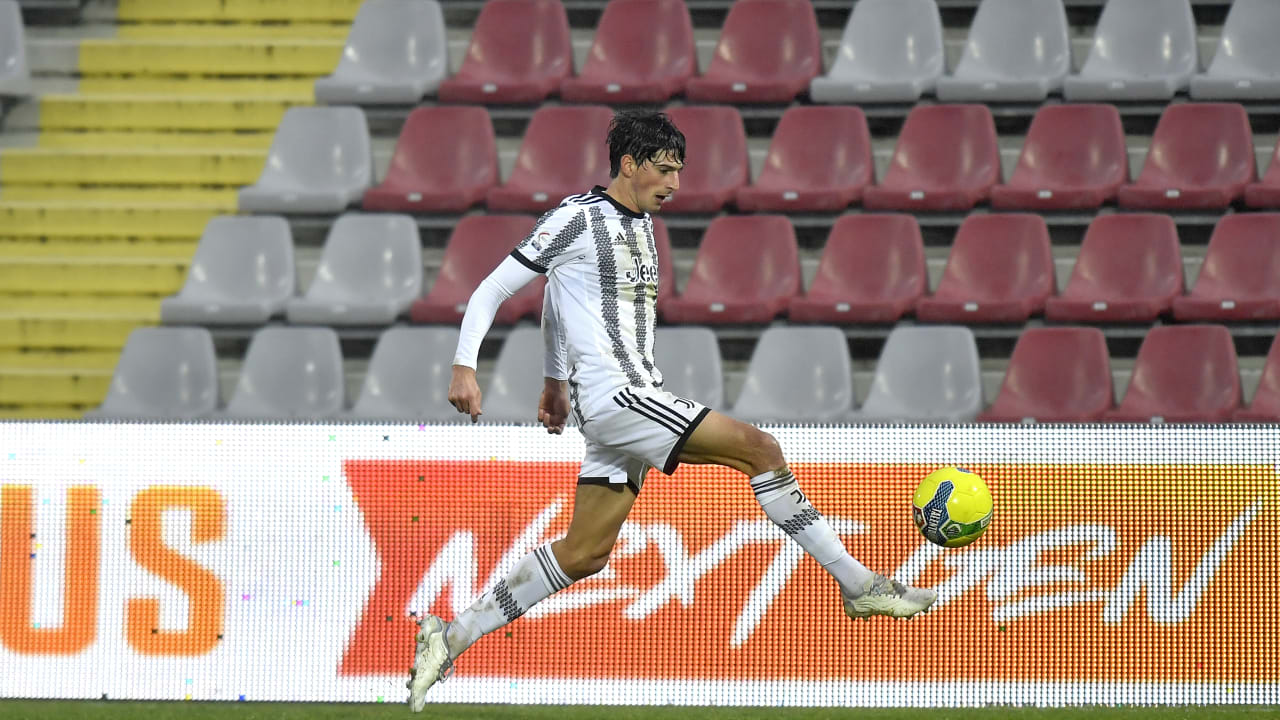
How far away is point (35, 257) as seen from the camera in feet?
30.3

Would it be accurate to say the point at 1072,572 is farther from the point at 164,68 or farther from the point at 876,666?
the point at 164,68

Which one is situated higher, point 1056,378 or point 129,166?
point 129,166

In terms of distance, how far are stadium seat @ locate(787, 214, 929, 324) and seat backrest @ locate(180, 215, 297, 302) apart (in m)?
2.90

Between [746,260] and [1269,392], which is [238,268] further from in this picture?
[1269,392]

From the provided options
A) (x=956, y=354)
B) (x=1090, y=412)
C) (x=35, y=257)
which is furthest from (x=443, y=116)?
(x=1090, y=412)

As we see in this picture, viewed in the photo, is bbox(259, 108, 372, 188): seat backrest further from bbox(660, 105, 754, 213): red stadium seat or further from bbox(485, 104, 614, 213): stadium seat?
bbox(660, 105, 754, 213): red stadium seat

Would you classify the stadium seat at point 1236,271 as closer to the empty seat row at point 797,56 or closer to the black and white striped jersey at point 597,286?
the empty seat row at point 797,56

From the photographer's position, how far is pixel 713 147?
8.54 metres

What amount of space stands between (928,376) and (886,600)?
11.7ft

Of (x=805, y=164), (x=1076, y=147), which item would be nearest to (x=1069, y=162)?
(x=1076, y=147)

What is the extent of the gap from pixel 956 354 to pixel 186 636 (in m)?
4.09

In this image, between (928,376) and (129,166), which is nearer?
(928,376)

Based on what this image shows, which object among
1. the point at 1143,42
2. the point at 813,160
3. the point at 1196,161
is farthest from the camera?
the point at 1143,42

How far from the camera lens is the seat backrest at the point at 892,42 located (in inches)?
348
